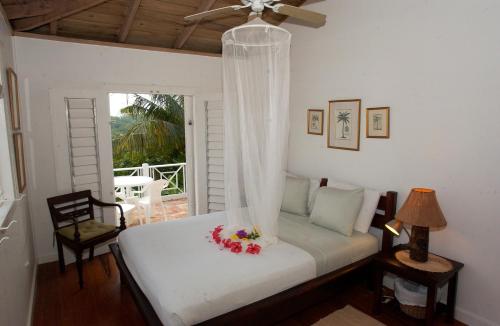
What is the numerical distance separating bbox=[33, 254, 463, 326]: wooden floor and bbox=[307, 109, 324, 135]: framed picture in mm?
1773

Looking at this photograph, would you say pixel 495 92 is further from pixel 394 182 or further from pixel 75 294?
pixel 75 294

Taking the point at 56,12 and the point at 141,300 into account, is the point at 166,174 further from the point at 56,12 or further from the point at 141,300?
the point at 141,300

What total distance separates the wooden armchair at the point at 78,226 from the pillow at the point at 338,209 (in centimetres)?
220

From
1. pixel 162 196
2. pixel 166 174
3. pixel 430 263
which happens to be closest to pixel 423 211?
pixel 430 263

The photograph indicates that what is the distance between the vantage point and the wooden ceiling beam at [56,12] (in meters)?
2.87

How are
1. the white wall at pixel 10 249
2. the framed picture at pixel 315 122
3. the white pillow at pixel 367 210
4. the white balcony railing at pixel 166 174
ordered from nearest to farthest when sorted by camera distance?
the white wall at pixel 10 249 < the white pillow at pixel 367 210 < the framed picture at pixel 315 122 < the white balcony railing at pixel 166 174

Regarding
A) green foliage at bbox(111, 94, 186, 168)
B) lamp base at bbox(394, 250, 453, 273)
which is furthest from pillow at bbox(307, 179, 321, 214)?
Result: green foliage at bbox(111, 94, 186, 168)

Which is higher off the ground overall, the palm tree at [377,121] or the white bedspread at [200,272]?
the palm tree at [377,121]

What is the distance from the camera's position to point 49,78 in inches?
137

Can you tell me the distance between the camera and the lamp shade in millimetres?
2396

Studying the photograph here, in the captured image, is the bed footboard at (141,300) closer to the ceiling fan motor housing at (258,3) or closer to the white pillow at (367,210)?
the white pillow at (367,210)

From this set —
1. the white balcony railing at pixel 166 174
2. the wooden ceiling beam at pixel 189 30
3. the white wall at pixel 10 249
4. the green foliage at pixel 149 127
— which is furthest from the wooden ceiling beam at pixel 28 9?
the green foliage at pixel 149 127

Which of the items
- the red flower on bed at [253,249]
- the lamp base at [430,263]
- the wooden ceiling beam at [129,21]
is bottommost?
the lamp base at [430,263]

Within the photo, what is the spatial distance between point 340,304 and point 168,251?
1.62 m
